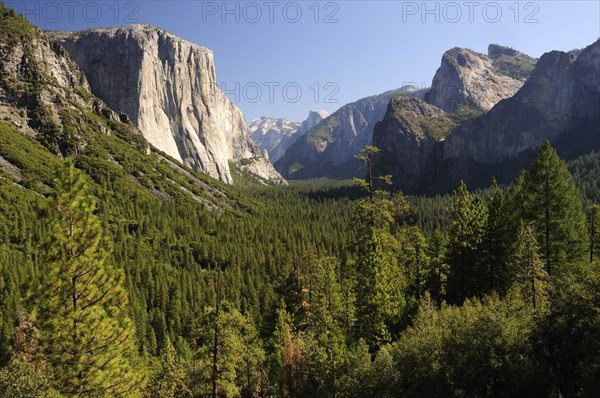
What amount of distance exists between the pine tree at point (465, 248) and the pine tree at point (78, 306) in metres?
33.5

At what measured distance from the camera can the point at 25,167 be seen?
129000mm

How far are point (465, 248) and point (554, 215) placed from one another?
8.72 m

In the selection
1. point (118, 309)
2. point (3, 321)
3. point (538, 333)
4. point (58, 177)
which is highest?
point (58, 177)

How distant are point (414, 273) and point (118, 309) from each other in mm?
33125

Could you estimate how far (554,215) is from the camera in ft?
119

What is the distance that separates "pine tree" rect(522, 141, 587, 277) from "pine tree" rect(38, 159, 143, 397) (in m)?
34.8

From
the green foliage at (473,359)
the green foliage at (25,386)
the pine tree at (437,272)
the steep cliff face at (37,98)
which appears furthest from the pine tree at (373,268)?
the steep cliff face at (37,98)

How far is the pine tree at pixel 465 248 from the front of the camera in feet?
133

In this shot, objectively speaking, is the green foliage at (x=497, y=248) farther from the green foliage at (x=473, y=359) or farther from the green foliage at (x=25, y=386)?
the green foliage at (x=25, y=386)

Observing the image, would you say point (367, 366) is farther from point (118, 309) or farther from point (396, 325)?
point (118, 309)

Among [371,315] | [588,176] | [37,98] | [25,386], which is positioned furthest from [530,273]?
[37,98]

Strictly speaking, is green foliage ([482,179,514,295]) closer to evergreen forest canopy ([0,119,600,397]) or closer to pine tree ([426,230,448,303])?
evergreen forest canopy ([0,119,600,397])

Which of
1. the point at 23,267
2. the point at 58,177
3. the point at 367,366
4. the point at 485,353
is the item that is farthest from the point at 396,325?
the point at 23,267

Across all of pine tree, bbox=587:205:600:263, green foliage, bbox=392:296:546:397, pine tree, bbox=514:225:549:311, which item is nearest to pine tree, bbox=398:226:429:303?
pine tree, bbox=514:225:549:311
